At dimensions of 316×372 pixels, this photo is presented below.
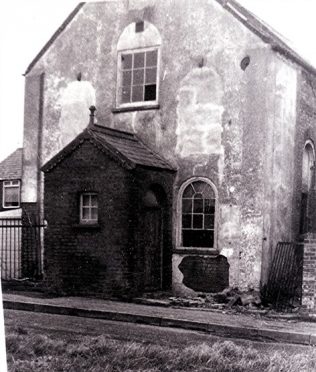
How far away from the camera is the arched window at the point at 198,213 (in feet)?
43.3

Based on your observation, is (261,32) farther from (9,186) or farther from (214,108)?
(9,186)

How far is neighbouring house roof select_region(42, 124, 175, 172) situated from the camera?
1220 cm

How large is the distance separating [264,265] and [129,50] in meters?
6.09

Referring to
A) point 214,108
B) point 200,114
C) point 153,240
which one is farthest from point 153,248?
point 214,108

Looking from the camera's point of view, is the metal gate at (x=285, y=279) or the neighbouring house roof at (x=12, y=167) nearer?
the metal gate at (x=285, y=279)

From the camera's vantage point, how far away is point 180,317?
10016 mm

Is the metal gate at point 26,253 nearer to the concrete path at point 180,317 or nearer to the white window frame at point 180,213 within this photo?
the concrete path at point 180,317

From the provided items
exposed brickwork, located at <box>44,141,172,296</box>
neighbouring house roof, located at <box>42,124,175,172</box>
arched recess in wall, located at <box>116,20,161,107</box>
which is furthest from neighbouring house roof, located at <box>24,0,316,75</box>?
exposed brickwork, located at <box>44,141,172,296</box>

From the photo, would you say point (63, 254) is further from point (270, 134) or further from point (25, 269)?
point (270, 134)

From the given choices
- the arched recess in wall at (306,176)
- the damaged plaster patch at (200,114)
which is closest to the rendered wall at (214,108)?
the damaged plaster patch at (200,114)

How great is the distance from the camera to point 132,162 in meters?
12.0

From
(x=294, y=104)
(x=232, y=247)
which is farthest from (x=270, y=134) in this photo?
(x=232, y=247)

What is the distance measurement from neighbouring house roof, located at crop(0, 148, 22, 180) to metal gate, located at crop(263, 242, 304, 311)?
12568 millimetres

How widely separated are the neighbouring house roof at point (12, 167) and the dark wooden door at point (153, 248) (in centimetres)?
1039
